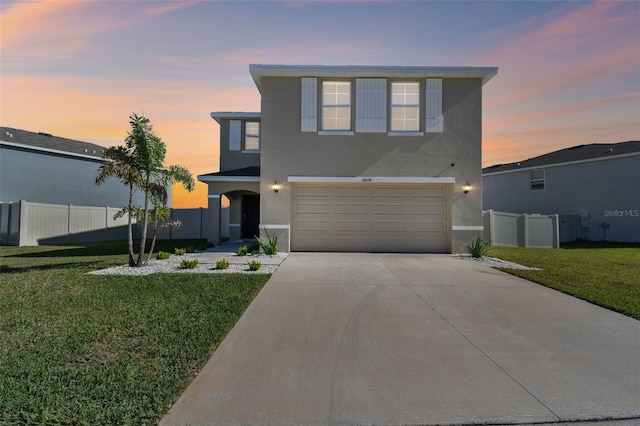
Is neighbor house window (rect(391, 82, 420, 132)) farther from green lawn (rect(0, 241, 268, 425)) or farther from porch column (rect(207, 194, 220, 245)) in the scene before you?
porch column (rect(207, 194, 220, 245))

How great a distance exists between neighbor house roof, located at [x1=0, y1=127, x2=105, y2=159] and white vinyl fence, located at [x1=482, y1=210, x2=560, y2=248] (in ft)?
78.8

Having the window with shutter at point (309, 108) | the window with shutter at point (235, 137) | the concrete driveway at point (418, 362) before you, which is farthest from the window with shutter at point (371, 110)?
the window with shutter at point (235, 137)

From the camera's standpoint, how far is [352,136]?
Result: 12.6 metres

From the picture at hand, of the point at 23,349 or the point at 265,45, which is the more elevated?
the point at 265,45

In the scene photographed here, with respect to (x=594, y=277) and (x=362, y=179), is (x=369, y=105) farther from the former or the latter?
(x=594, y=277)

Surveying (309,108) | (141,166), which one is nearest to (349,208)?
(309,108)

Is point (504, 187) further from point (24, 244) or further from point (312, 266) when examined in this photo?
point (24, 244)

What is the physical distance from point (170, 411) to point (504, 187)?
2844 cm

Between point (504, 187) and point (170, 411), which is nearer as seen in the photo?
point (170, 411)

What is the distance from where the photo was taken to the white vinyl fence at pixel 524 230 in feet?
54.0

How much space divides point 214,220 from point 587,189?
22.0 meters

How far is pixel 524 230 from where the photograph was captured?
55.2 feet

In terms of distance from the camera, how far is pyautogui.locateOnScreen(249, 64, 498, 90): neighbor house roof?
40.0 feet

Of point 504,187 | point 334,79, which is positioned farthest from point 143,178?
point 504,187
